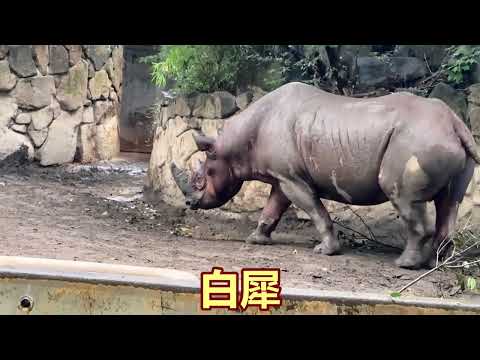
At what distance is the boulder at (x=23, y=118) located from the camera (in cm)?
850

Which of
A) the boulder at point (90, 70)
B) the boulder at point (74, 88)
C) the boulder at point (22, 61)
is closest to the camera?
the boulder at point (22, 61)

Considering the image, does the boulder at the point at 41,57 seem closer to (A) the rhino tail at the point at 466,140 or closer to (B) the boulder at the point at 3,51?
(B) the boulder at the point at 3,51

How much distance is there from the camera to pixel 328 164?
209 inches

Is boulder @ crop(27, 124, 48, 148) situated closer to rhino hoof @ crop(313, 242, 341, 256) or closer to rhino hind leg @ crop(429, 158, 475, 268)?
rhino hoof @ crop(313, 242, 341, 256)

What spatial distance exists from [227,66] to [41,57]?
289cm

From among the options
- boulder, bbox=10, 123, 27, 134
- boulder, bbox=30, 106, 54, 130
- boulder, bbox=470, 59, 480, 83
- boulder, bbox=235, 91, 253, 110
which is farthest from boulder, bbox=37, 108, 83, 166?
boulder, bbox=470, 59, 480, 83

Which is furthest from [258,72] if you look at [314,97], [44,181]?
[44,181]

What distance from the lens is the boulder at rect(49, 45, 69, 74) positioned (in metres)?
8.95

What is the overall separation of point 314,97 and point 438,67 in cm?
186

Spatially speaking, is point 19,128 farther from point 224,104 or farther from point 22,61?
point 224,104

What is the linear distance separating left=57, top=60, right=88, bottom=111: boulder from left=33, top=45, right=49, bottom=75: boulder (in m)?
0.35

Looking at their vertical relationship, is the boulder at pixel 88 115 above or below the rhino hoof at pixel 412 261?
above

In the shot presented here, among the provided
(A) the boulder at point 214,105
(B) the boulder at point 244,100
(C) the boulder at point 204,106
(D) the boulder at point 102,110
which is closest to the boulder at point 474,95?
(B) the boulder at point 244,100

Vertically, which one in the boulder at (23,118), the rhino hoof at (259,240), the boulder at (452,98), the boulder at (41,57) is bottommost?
the rhino hoof at (259,240)
